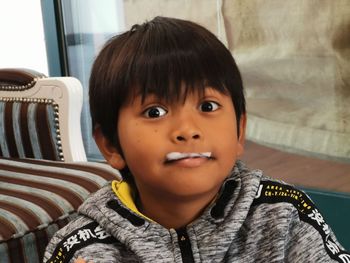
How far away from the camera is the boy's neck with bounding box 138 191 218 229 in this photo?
2.61 feet

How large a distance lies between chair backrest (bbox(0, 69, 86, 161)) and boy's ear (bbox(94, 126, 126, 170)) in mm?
812

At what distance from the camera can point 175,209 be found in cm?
80

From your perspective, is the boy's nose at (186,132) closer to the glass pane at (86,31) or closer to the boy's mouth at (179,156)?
the boy's mouth at (179,156)

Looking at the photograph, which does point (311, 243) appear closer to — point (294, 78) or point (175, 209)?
point (175, 209)

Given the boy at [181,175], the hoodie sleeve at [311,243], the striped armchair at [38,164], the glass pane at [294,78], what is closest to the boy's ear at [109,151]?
the boy at [181,175]

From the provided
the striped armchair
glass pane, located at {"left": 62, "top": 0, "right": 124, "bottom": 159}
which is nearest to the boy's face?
the striped armchair

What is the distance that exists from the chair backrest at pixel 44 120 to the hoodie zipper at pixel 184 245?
940 millimetres

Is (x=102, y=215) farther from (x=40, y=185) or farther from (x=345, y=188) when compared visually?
(x=345, y=188)

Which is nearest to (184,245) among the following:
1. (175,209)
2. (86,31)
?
(175,209)

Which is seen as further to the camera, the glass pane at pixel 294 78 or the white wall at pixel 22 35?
the white wall at pixel 22 35

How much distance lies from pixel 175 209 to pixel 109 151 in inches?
5.8

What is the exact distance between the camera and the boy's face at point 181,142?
2.29ft

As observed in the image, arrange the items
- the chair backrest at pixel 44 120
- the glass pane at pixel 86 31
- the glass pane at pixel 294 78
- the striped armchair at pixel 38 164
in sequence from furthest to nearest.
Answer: the glass pane at pixel 86 31 → the glass pane at pixel 294 78 → the chair backrest at pixel 44 120 → the striped armchair at pixel 38 164

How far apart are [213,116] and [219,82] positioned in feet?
0.20
